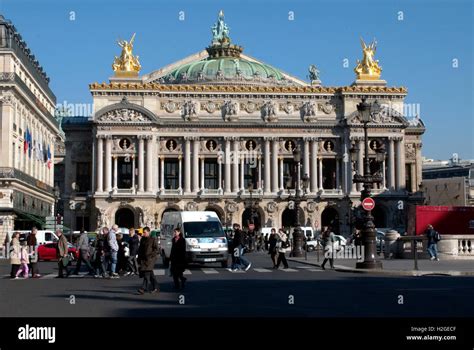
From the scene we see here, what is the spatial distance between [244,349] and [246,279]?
18.1 metres

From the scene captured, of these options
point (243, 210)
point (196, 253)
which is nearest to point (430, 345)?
point (196, 253)

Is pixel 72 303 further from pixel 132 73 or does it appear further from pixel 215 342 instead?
pixel 132 73

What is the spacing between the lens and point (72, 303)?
67.8 feet

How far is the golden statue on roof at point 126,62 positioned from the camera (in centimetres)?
10450

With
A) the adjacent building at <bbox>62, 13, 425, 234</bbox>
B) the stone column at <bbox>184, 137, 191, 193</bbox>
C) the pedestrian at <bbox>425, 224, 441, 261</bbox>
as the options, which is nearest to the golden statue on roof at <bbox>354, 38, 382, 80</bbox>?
the adjacent building at <bbox>62, 13, 425, 234</bbox>

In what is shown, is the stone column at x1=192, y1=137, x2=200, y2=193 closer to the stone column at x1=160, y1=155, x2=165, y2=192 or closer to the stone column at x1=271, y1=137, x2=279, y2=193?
the stone column at x1=160, y1=155, x2=165, y2=192

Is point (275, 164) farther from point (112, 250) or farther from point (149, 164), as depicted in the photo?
point (112, 250)

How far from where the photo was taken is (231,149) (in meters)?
103

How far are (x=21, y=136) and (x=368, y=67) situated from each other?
5242 centimetres

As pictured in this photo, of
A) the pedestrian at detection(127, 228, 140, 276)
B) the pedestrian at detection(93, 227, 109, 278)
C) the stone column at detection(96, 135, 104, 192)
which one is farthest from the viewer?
the stone column at detection(96, 135, 104, 192)

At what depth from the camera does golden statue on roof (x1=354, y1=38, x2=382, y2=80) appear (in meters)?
107

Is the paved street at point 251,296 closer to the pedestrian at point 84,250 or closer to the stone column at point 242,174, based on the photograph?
the pedestrian at point 84,250

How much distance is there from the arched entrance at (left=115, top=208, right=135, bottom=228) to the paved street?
69370mm

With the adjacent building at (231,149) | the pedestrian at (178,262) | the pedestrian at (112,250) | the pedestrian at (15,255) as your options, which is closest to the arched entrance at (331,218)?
the adjacent building at (231,149)
